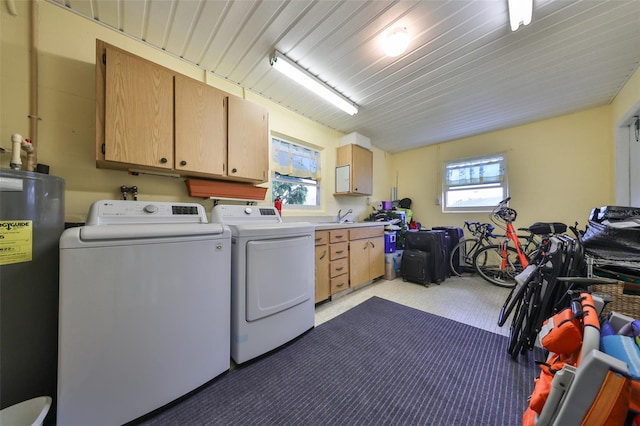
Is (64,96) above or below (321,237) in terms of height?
above

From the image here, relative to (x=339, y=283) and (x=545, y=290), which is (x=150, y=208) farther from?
(x=545, y=290)

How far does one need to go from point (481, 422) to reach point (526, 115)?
157 inches

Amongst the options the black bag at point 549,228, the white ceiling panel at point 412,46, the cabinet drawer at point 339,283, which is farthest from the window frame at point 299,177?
the black bag at point 549,228

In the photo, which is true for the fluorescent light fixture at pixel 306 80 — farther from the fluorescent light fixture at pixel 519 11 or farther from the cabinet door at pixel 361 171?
the fluorescent light fixture at pixel 519 11

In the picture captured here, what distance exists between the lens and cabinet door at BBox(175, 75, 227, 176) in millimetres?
1800

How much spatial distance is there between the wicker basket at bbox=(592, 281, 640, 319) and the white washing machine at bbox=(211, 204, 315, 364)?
205 centimetres

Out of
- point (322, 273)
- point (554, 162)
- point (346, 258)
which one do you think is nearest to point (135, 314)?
point (322, 273)

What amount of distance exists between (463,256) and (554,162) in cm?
196

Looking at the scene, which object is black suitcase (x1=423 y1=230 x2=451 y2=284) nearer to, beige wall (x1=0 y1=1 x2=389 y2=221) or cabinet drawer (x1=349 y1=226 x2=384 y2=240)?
cabinet drawer (x1=349 y1=226 x2=384 y2=240)

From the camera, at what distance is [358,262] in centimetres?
293

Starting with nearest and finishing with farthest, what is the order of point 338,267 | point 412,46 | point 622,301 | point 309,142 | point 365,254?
point 622,301 → point 412,46 → point 338,267 → point 365,254 → point 309,142

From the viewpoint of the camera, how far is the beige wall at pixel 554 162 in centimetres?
292

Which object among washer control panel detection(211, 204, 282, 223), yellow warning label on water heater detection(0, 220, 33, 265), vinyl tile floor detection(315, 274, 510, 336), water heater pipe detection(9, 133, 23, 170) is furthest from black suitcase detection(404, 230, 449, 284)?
water heater pipe detection(9, 133, 23, 170)

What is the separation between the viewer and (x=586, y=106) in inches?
114
